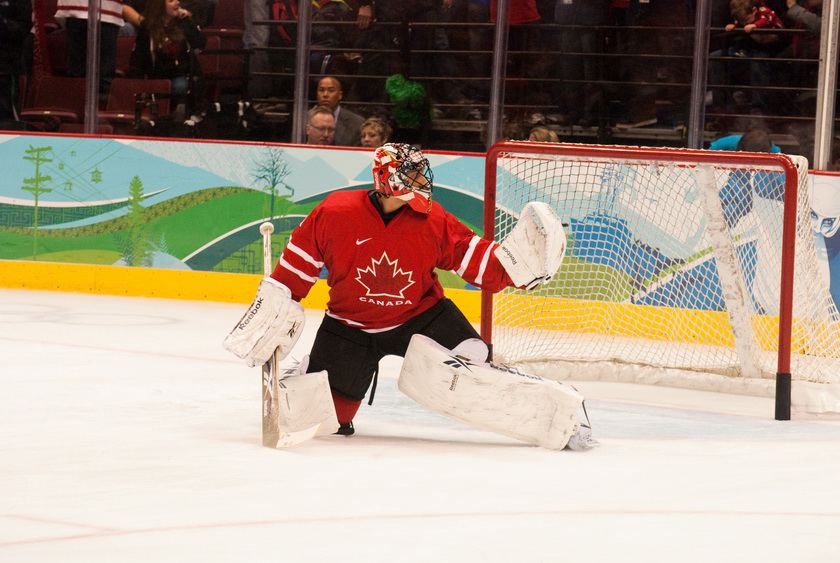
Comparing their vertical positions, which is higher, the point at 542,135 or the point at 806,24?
the point at 806,24

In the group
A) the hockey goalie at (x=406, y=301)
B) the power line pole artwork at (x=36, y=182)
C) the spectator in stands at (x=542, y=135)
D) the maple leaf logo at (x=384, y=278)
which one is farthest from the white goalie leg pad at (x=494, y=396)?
the power line pole artwork at (x=36, y=182)

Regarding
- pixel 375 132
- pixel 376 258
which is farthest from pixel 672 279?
pixel 376 258

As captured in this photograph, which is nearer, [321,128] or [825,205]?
[825,205]

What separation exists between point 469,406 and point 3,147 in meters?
4.78

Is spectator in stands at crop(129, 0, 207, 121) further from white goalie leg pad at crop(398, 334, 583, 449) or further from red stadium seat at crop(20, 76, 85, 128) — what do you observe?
white goalie leg pad at crop(398, 334, 583, 449)

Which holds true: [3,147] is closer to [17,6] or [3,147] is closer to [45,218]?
[45,218]

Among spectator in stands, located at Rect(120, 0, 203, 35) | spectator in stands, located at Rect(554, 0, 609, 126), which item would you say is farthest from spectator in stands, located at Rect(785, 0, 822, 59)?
spectator in stands, located at Rect(120, 0, 203, 35)

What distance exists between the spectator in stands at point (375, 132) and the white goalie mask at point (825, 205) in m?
2.27

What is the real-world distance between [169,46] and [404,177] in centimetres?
461

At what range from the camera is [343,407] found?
151 inches

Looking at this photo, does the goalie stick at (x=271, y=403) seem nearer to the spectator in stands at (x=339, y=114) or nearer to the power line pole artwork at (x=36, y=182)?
the spectator in stands at (x=339, y=114)

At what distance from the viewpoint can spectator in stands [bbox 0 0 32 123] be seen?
322 inches

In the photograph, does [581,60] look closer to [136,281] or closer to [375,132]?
[375,132]

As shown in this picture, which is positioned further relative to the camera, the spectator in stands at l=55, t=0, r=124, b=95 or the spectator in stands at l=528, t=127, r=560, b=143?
the spectator in stands at l=55, t=0, r=124, b=95
